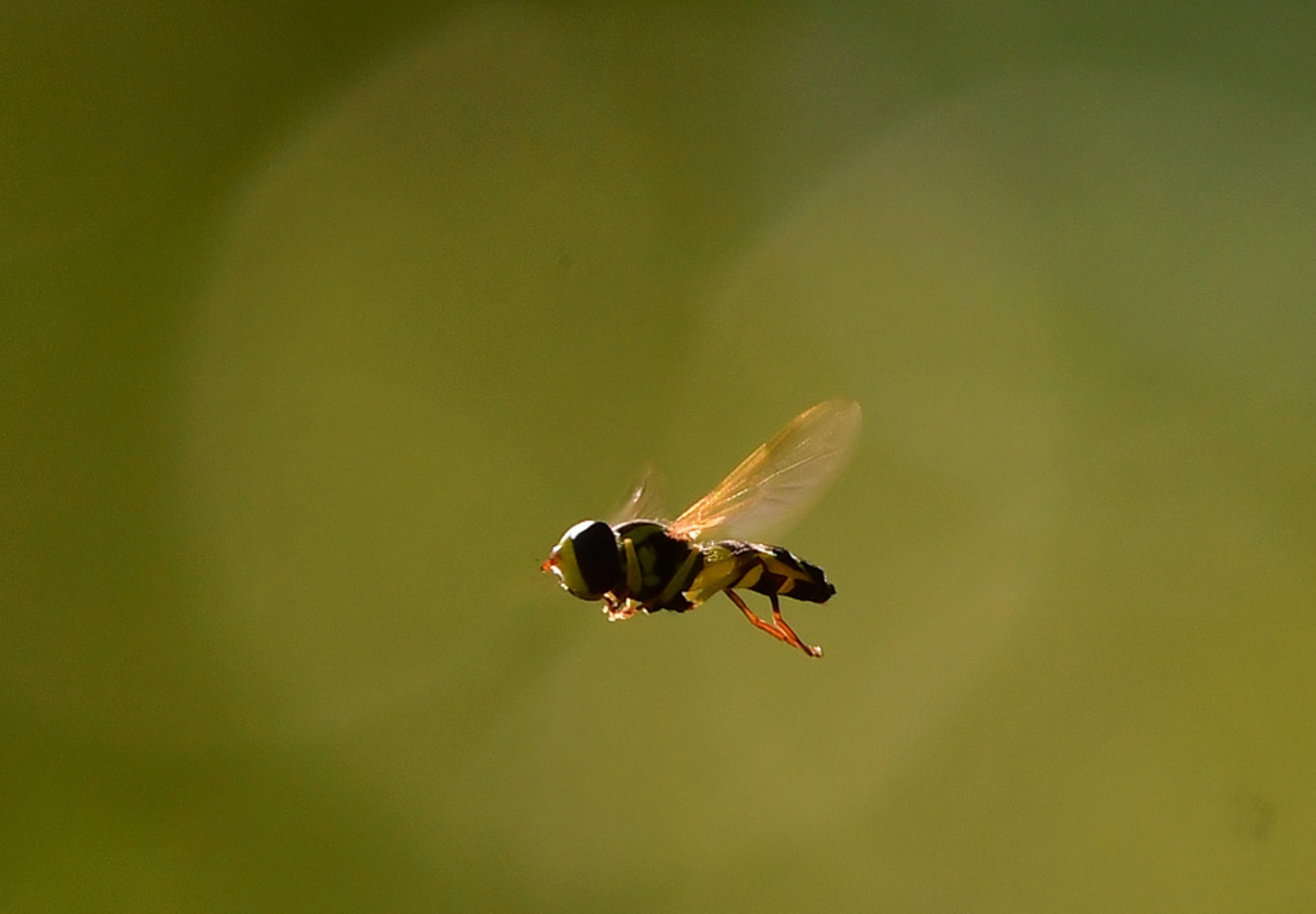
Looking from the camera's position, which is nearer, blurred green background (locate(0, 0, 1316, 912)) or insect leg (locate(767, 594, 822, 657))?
insect leg (locate(767, 594, 822, 657))

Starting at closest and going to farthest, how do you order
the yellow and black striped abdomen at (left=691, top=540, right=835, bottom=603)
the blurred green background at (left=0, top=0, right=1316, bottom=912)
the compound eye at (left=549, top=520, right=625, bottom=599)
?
the compound eye at (left=549, top=520, right=625, bottom=599), the yellow and black striped abdomen at (left=691, top=540, right=835, bottom=603), the blurred green background at (left=0, top=0, right=1316, bottom=912)

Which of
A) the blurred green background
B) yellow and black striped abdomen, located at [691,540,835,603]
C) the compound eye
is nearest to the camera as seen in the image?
the compound eye

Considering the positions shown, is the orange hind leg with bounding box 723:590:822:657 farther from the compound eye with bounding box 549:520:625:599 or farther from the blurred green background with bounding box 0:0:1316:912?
the blurred green background with bounding box 0:0:1316:912

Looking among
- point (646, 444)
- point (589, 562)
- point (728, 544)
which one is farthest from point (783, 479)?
point (646, 444)

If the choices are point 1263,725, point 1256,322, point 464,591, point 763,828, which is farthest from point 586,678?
point 1256,322

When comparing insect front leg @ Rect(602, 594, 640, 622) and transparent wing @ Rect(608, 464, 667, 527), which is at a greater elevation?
transparent wing @ Rect(608, 464, 667, 527)

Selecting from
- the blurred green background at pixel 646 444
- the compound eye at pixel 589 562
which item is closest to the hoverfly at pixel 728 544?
the compound eye at pixel 589 562

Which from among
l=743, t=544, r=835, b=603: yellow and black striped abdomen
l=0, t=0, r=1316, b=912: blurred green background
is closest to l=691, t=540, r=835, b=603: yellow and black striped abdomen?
l=743, t=544, r=835, b=603: yellow and black striped abdomen

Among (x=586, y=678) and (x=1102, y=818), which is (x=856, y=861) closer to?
(x=1102, y=818)

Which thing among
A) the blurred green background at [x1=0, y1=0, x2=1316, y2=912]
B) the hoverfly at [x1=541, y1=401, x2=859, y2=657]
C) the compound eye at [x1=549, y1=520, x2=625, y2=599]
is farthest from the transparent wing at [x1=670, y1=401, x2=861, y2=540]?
the blurred green background at [x1=0, y1=0, x2=1316, y2=912]

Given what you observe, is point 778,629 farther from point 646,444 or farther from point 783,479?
point 646,444
